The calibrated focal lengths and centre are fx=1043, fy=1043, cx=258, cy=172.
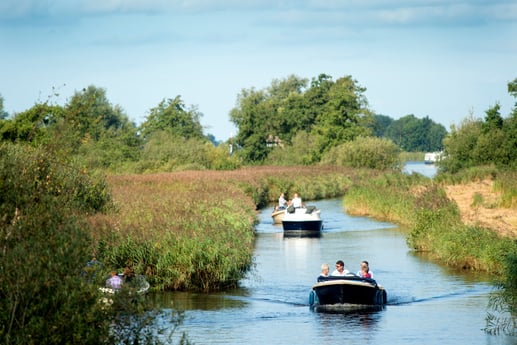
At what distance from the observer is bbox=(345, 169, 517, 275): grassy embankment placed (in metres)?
30.9

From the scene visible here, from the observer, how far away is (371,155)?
279 ft

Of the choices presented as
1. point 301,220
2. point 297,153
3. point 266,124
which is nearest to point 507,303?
point 301,220

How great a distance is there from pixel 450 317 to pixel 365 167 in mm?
59653

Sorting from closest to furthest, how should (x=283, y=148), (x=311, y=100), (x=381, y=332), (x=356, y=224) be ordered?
(x=381, y=332), (x=356, y=224), (x=283, y=148), (x=311, y=100)

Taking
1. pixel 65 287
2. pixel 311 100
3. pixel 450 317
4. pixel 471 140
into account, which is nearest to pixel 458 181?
pixel 471 140

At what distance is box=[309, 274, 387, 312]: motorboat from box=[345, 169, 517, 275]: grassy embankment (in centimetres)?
323

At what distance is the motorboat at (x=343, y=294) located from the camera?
81.4 feet

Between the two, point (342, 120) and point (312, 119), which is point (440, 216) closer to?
point (342, 120)

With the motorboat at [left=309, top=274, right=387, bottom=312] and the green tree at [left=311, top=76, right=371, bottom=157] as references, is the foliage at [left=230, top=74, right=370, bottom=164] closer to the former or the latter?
the green tree at [left=311, top=76, right=371, bottom=157]

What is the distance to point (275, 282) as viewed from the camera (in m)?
30.3

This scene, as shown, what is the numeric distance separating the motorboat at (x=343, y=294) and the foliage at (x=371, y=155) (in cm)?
5962

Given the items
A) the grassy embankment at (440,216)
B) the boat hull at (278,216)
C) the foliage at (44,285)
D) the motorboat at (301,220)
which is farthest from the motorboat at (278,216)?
the foliage at (44,285)

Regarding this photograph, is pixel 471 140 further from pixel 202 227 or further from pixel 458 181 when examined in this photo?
pixel 202 227

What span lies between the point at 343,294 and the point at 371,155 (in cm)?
6077
